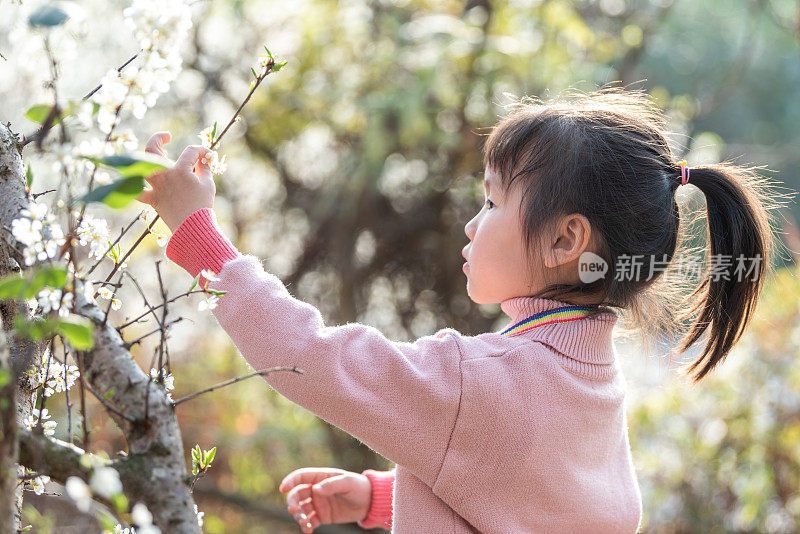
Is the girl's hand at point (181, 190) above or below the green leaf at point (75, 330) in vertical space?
above

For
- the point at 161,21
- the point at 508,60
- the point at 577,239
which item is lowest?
the point at 577,239

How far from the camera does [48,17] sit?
594 millimetres

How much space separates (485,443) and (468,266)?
31cm

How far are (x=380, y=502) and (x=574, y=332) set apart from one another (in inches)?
20.9

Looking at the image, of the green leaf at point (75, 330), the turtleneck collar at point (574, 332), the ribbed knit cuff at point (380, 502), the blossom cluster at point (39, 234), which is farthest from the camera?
the ribbed knit cuff at point (380, 502)

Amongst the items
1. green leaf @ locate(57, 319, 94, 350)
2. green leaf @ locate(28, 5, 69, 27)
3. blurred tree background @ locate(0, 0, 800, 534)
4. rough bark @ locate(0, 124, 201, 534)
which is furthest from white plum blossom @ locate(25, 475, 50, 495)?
blurred tree background @ locate(0, 0, 800, 534)

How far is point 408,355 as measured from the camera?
42.4 inches

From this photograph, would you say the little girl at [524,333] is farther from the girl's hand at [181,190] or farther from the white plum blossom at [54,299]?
the white plum blossom at [54,299]

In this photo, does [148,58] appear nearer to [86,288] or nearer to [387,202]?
[86,288]

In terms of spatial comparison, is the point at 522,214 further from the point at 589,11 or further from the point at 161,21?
the point at 589,11

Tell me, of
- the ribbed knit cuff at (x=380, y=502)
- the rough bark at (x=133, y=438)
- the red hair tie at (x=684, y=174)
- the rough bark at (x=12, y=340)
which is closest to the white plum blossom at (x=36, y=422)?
the rough bark at (x=12, y=340)

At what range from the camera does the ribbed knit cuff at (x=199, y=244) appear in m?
1.01

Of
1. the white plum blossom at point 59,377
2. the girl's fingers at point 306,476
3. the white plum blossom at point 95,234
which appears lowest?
the girl's fingers at point 306,476

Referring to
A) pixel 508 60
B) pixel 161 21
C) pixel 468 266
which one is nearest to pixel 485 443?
pixel 468 266
